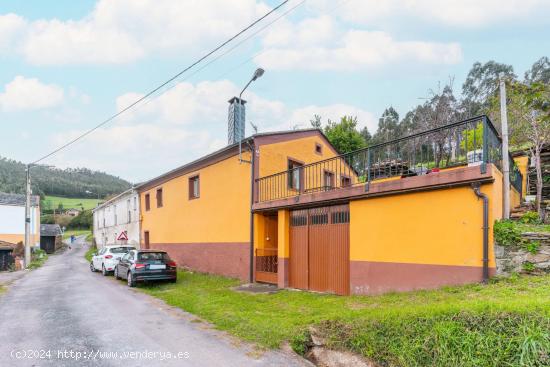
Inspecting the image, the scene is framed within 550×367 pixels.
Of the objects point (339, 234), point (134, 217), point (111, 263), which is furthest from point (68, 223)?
point (339, 234)

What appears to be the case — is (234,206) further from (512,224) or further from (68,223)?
(68,223)

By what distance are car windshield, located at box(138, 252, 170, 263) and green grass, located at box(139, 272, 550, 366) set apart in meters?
5.44

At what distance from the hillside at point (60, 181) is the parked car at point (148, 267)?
216 feet

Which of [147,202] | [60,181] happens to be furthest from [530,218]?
[60,181]

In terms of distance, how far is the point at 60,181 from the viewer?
8675 cm

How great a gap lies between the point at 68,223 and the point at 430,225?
272 feet

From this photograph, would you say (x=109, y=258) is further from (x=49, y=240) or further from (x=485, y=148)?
(x=49, y=240)

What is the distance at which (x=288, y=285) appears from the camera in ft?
37.9

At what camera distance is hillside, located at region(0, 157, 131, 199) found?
7119 cm

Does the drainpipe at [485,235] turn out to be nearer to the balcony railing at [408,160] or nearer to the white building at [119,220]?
the balcony railing at [408,160]

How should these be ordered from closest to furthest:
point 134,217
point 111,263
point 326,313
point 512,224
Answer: point 512,224, point 326,313, point 111,263, point 134,217

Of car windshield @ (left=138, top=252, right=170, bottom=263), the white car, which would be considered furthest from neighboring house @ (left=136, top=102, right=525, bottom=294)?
the white car

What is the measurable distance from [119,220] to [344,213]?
969 inches

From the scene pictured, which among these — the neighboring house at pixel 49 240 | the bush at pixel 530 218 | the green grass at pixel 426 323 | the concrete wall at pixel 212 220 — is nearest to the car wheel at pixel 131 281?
the concrete wall at pixel 212 220
